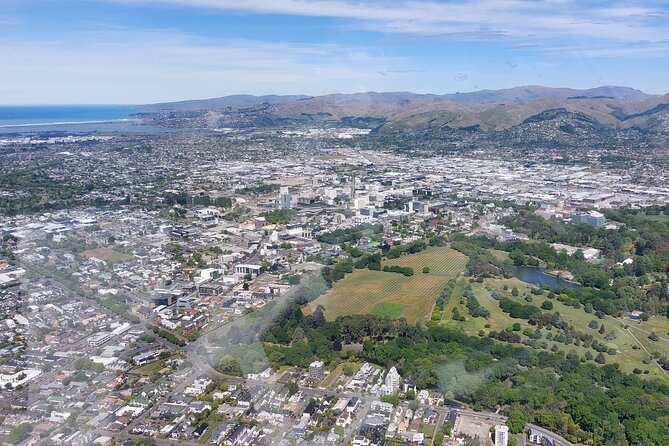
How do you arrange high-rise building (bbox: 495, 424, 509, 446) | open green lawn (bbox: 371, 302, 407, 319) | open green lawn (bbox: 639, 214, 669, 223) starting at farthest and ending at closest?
1. open green lawn (bbox: 639, 214, 669, 223)
2. open green lawn (bbox: 371, 302, 407, 319)
3. high-rise building (bbox: 495, 424, 509, 446)

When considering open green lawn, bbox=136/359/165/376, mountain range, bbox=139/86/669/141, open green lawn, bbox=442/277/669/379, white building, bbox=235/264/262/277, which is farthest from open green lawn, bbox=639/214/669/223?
mountain range, bbox=139/86/669/141

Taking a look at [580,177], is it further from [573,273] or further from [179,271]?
[179,271]

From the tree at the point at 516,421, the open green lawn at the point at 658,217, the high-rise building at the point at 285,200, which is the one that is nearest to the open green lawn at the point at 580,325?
the tree at the point at 516,421

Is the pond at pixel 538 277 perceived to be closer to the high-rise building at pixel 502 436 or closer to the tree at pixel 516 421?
the tree at pixel 516 421

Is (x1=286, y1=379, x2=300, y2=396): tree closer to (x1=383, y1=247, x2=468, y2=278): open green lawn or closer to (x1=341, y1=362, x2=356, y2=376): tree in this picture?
(x1=341, y1=362, x2=356, y2=376): tree

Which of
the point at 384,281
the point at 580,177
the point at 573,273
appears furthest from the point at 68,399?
the point at 580,177

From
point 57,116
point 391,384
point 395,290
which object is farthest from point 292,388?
point 57,116
